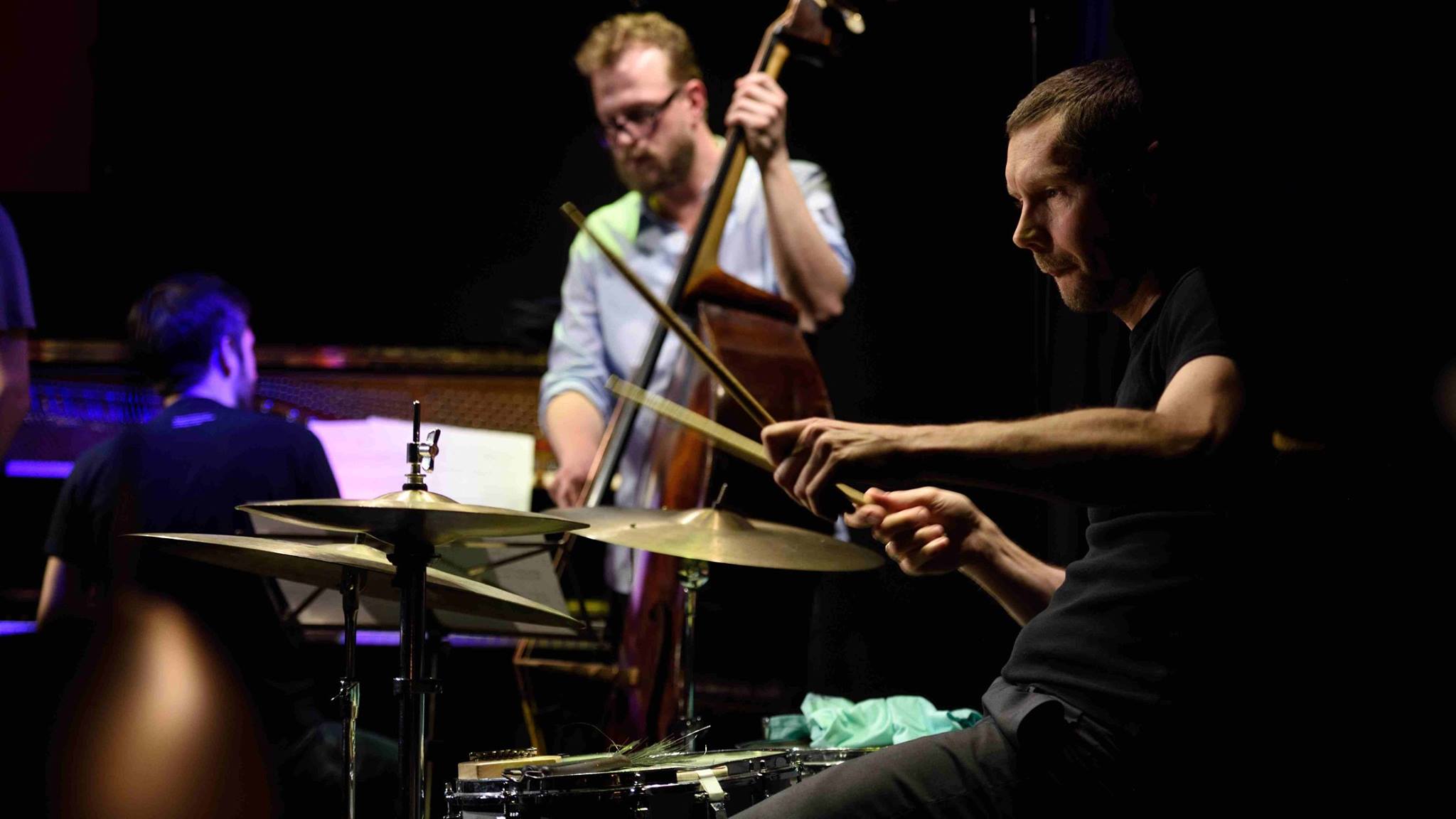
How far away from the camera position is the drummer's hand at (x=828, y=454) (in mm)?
1618

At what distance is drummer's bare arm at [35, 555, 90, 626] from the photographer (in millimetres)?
3631

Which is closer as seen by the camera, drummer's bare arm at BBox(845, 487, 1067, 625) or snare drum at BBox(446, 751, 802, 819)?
snare drum at BBox(446, 751, 802, 819)

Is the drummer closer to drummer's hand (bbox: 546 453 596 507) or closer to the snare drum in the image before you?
drummer's hand (bbox: 546 453 596 507)

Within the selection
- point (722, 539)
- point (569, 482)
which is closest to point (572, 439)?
point (569, 482)

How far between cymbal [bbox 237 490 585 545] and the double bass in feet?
3.77

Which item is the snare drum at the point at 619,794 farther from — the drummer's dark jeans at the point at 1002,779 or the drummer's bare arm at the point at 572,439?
the drummer's bare arm at the point at 572,439

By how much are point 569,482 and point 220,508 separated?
0.98 metres

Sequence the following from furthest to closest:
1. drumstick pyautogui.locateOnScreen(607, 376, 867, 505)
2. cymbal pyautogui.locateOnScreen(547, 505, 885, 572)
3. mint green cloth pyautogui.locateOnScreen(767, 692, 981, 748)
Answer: mint green cloth pyautogui.locateOnScreen(767, 692, 981, 748) < cymbal pyautogui.locateOnScreen(547, 505, 885, 572) < drumstick pyautogui.locateOnScreen(607, 376, 867, 505)

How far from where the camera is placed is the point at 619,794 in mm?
2076

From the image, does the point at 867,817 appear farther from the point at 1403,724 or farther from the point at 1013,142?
the point at 1013,142

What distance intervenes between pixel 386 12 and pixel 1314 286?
13.9ft

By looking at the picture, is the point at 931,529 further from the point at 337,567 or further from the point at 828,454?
the point at 337,567

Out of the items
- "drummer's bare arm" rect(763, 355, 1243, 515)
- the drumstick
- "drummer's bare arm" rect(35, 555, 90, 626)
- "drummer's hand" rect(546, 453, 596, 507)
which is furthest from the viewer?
"drummer's hand" rect(546, 453, 596, 507)

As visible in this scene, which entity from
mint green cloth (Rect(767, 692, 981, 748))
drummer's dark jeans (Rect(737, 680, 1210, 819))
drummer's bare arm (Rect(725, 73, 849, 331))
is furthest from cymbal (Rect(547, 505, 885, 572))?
drummer's bare arm (Rect(725, 73, 849, 331))
